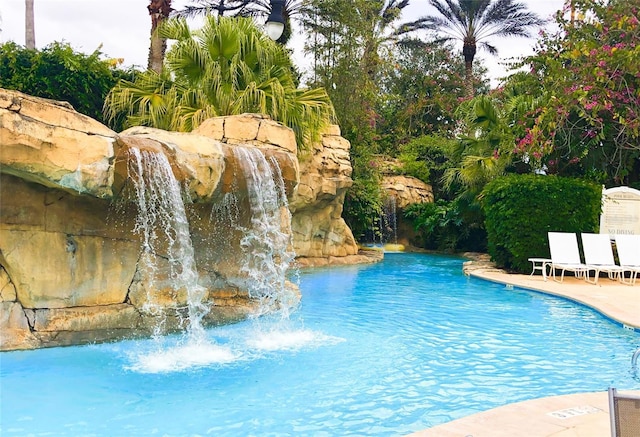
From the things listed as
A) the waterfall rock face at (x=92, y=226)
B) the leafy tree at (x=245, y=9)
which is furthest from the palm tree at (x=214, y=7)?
the waterfall rock face at (x=92, y=226)

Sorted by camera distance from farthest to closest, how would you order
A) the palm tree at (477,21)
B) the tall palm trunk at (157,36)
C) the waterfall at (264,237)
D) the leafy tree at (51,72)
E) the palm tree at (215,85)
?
the palm tree at (477,21), the tall palm trunk at (157,36), the leafy tree at (51,72), the palm tree at (215,85), the waterfall at (264,237)

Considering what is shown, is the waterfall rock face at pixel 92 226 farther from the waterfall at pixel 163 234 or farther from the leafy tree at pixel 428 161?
the leafy tree at pixel 428 161

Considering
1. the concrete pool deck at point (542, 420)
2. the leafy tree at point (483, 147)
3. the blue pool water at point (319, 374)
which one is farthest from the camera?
the leafy tree at point (483, 147)

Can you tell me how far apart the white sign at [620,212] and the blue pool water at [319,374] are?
21.7 ft

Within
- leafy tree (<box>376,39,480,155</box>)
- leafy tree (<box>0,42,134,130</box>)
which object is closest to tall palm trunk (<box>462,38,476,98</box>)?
leafy tree (<box>376,39,480,155</box>)

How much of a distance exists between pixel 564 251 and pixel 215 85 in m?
9.25

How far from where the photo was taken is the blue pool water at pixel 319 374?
4.79m

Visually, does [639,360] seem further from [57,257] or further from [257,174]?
[57,257]

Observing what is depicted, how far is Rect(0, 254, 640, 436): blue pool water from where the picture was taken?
15.7ft

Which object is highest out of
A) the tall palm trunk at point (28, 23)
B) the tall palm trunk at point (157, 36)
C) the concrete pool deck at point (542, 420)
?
the tall palm trunk at point (28, 23)

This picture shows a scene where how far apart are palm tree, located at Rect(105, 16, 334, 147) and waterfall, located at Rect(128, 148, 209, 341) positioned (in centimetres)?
585

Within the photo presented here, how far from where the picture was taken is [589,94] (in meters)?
6.62

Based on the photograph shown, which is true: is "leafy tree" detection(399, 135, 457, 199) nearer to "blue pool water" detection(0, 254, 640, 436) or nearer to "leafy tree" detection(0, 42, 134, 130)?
"leafy tree" detection(0, 42, 134, 130)

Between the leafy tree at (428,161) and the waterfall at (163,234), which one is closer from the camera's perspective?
the waterfall at (163,234)
